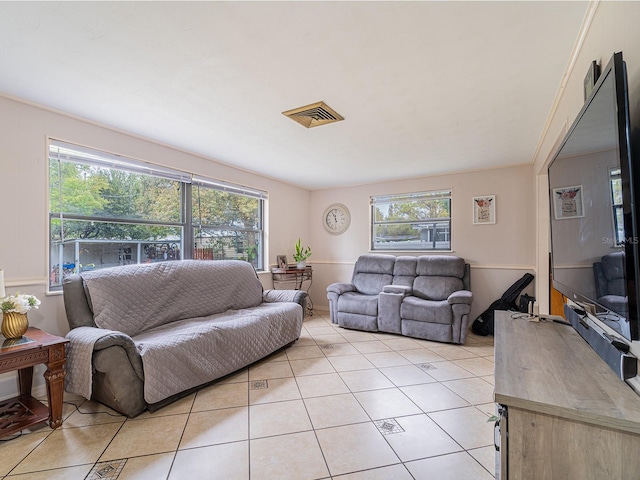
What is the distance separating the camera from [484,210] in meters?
4.12

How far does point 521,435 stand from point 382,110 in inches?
86.6

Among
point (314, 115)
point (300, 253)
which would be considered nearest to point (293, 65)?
point (314, 115)

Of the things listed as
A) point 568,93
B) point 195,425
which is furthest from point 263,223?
point 568,93

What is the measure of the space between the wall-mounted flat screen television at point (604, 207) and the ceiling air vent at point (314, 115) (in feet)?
5.07

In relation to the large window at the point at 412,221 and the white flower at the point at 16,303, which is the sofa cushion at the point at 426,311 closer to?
the large window at the point at 412,221

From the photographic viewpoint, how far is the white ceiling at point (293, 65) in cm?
139

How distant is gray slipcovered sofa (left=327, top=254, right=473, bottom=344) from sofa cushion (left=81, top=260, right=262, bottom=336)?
1362 millimetres

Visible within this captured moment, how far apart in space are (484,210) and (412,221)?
101cm

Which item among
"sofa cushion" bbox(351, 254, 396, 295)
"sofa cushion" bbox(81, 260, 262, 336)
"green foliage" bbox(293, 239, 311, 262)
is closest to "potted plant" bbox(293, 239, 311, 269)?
"green foliage" bbox(293, 239, 311, 262)

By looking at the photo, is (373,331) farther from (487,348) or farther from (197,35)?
(197,35)

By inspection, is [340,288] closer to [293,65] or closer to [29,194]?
[293,65]

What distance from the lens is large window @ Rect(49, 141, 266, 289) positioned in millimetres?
2494

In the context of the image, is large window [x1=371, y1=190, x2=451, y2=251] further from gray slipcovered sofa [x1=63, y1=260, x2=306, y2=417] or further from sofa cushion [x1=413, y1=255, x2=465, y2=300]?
gray slipcovered sofa [x1=63, y1=260, x2=306, y2=417]

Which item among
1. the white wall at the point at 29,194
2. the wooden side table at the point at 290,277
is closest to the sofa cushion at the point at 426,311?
the wooden side table at the point at 290,277
